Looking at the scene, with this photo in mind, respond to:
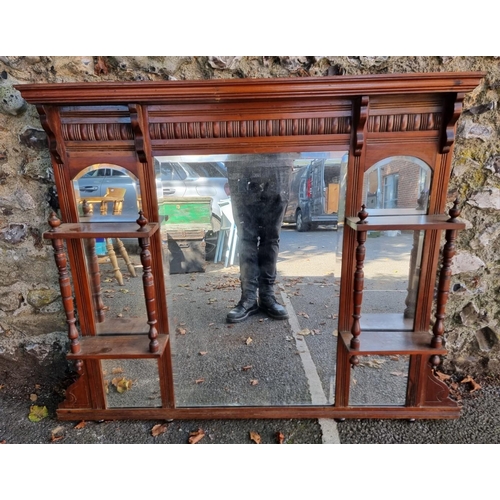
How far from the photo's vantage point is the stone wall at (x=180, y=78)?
4.64 ft

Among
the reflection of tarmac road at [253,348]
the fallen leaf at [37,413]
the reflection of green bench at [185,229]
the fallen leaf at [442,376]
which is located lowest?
the fallen leaf at [37,413]

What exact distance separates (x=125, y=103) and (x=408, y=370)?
1.74 metres

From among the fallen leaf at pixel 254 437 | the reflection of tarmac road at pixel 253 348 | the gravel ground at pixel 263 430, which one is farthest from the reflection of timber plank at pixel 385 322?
the fallen leaf at pixel 254 437

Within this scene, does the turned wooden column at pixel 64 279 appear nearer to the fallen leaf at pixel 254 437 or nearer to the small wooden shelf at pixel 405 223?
the fallen leaf at pixel 254 437

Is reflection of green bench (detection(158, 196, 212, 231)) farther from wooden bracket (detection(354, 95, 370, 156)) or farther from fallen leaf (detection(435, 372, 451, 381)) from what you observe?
fallen leaf (detection(435, 372, 451, 381))

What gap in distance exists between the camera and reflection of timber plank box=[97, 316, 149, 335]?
1598 mm

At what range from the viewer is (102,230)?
134 cm

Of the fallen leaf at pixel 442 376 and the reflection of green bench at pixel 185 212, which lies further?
the fallen leaf at pixel 442 376

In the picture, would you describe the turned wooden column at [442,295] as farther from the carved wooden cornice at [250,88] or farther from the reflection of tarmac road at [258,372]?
the carved wooden cornice at [250,88]

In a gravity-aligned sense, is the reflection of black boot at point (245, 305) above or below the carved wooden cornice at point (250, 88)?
below

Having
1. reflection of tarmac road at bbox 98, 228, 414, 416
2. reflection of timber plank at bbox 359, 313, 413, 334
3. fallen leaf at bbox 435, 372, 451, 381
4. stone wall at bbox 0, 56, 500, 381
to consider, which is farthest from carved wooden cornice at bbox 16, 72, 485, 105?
fallen leaf at bbox 435, 372, 451, 381

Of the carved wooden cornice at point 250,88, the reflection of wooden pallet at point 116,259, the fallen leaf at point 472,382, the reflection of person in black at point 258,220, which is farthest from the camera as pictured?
the fallen leaf at point 472,382

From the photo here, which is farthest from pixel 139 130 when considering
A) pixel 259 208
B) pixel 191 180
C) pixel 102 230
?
pixel 259 208

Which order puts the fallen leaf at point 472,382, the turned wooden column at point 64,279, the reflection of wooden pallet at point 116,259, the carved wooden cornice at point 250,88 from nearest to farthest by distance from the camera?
the carved wooden cornice at point 250,88 → the turned wooden column at point 64,279 → the reflection of wooden pallet at point 116,259 → the fallen leaf at point 472,382
